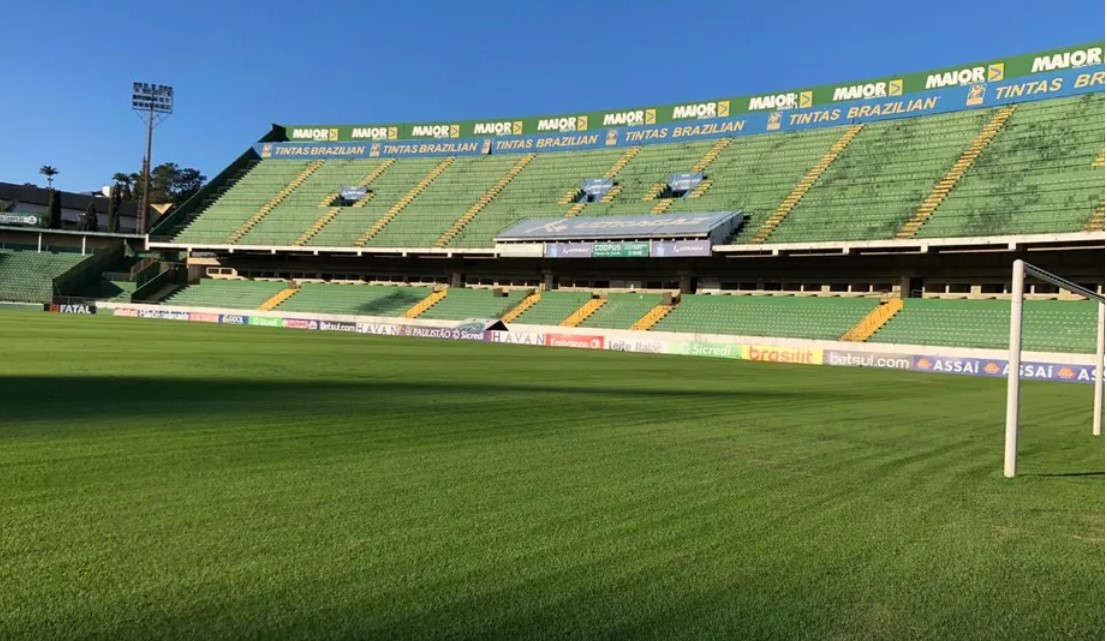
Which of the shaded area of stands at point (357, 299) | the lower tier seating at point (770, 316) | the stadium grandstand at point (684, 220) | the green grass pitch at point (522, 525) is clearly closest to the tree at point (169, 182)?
the stadium grandstand at point (684, 220)

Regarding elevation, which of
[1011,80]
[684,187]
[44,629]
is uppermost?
[1011,80]

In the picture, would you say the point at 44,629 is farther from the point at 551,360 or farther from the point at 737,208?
the point at 737,208

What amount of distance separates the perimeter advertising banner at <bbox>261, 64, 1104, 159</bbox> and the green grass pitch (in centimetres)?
3619

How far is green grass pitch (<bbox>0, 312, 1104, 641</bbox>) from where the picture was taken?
3211 mm

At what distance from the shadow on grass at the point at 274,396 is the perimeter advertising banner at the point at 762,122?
32820 mm

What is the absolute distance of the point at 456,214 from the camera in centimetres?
5019

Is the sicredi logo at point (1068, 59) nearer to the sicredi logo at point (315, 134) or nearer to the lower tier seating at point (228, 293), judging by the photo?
the lower tier seating at point (228, 293)

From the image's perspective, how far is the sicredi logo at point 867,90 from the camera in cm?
4318

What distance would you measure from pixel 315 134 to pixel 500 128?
16.9 meters

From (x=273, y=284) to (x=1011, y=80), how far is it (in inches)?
1791

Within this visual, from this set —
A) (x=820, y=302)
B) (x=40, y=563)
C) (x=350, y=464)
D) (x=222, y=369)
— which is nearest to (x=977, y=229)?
(x=820, y=302)

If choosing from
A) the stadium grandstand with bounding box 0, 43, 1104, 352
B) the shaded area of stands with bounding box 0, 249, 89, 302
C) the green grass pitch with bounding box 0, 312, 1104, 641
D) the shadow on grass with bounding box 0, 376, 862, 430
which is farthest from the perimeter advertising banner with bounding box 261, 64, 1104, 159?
the green grass pitch with bounding box 0, 312, 1104, 641

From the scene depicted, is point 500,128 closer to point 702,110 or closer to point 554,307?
point 702,110

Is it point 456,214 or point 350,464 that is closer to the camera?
point 350,464
